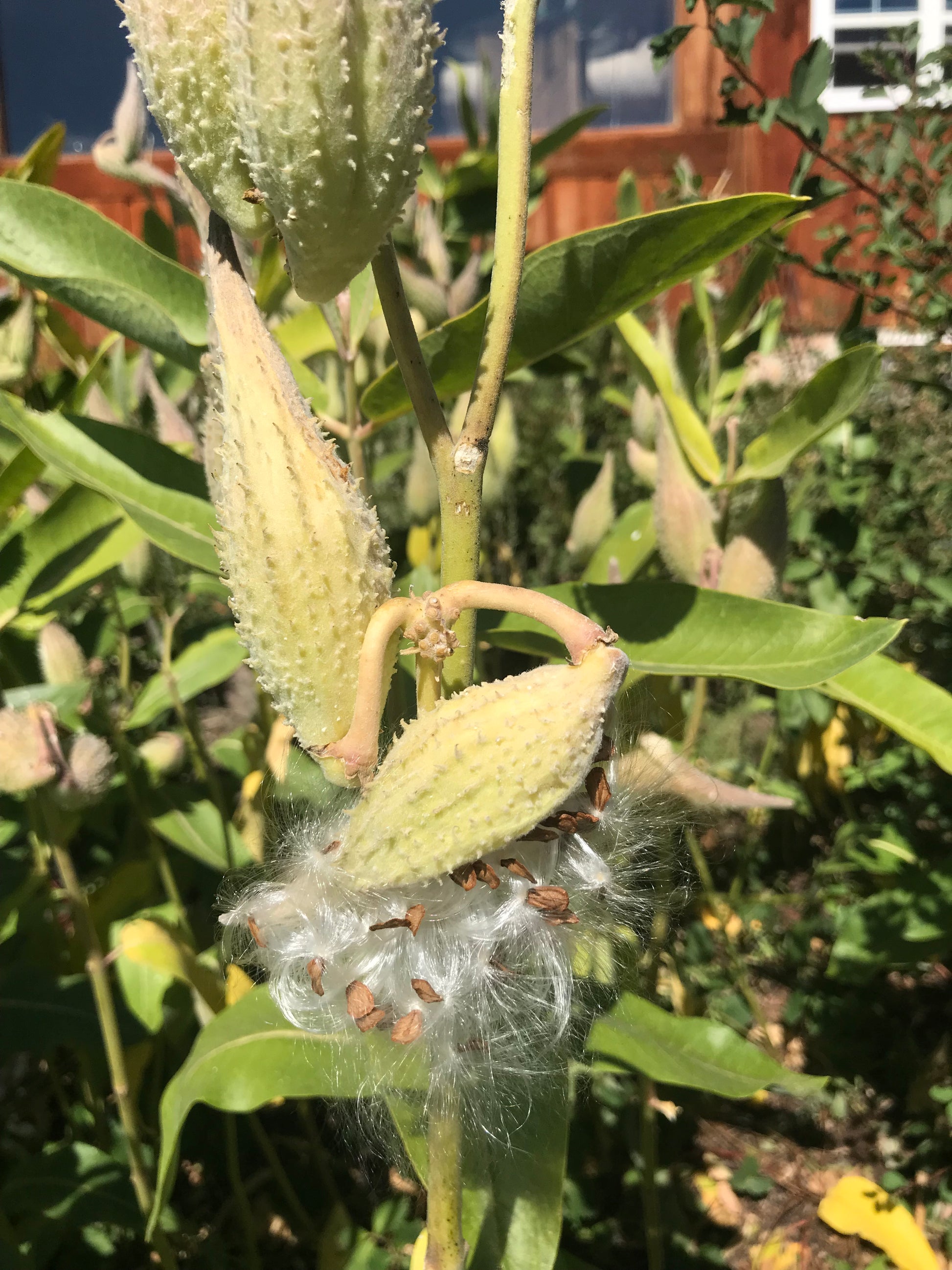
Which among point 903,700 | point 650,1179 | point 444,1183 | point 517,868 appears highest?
point 517,868

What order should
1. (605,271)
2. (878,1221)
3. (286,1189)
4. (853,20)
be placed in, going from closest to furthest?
1. (605,271)
2. (286,1189)
3. (878,1221)
4. (853,20)

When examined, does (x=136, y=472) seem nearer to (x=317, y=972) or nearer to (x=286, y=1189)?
(x=317, y=972)

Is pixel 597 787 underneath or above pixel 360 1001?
above

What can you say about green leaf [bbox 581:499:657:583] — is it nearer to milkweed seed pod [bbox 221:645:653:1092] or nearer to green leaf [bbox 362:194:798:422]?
green leaf [bbox 362:194:798:422]

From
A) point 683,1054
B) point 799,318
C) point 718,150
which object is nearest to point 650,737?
point 683,1054

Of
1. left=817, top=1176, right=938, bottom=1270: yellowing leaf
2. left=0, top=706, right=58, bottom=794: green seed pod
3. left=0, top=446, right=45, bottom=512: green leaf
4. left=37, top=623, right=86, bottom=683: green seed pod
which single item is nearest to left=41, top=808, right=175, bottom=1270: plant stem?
left=0, top=706, right=58, bottom=794: green seed pod

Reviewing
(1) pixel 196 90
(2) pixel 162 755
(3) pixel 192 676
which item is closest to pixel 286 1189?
(2) pixel 162 755
